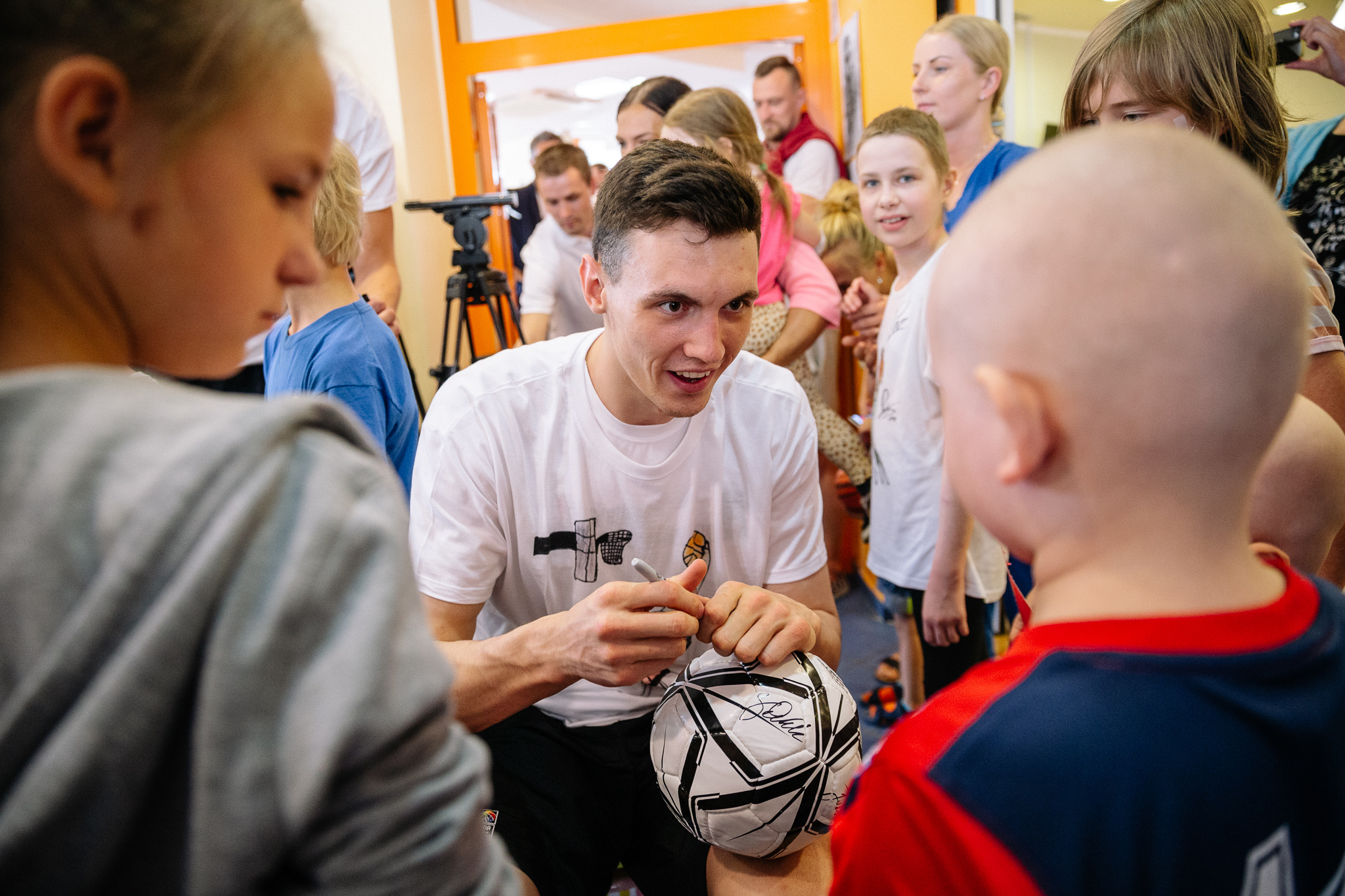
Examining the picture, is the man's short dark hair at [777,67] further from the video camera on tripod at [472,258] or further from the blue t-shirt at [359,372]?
the blue t-shirt at [359,372]

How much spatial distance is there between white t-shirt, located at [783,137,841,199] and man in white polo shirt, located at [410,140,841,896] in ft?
9.06

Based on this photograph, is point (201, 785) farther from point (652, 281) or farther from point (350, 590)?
point (652, 281)

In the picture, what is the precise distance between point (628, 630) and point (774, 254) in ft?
7.43

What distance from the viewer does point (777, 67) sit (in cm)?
436

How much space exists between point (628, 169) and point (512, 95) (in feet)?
14.4

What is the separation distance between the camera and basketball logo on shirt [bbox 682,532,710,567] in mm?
1597

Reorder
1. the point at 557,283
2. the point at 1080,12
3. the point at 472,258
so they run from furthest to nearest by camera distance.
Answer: the point at 557,283
the point at 472,258
the point at 1080,12

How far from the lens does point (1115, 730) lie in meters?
0.59

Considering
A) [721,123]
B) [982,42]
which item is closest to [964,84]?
[982,42]

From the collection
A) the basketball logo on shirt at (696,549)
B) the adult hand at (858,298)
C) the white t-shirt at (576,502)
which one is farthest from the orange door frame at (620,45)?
the basketball logo on shirt at (696,549)

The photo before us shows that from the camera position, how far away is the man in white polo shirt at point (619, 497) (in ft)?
4.63

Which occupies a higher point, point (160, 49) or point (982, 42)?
point (982, 42)

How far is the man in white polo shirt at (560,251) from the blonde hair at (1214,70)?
9.45 ft
